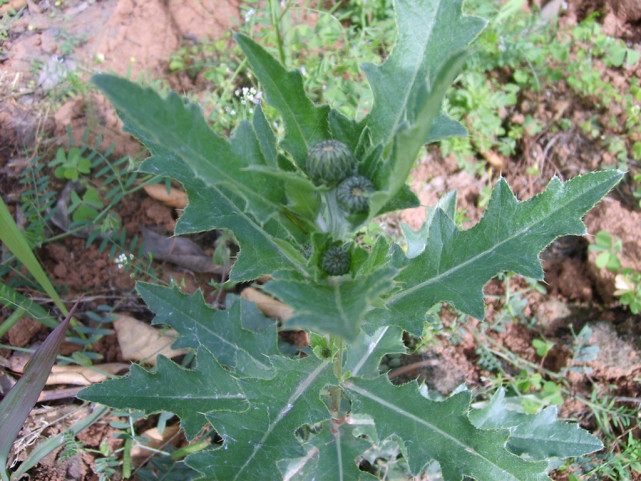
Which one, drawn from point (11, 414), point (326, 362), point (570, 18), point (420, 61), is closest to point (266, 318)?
point (326, 362)

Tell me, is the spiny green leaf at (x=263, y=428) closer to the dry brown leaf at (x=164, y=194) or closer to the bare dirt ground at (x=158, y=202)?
the bare dirt ground at (x=158, y=202)

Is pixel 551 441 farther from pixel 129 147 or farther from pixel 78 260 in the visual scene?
pixel 129 147

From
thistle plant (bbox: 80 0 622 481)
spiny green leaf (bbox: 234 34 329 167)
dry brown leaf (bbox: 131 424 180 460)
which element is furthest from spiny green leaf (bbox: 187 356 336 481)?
dry brown leaf (bbox: 131 424 180 460)

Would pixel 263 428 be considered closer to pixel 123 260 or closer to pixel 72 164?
pixel 123 260

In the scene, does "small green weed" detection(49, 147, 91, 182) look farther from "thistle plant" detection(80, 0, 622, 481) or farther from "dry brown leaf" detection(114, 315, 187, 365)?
"thistle plant" detection(80, 0, 622, 481)

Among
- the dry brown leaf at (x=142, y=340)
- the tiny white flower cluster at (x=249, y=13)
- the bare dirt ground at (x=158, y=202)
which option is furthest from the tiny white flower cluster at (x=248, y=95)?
the dry brown leaf at (x=142, y=340)
